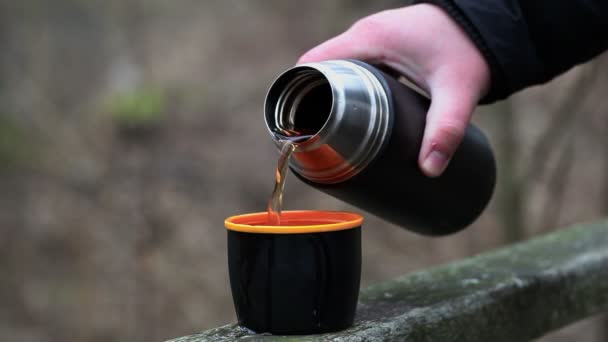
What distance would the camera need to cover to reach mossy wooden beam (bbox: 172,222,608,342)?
100cm

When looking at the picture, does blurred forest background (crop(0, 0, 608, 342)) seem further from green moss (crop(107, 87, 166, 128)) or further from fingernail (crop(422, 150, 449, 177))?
fingernail (crop(422, 150, 449, 177))

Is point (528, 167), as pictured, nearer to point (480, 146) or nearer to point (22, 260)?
point (480, 146)

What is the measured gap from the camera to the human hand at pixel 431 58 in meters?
1.03

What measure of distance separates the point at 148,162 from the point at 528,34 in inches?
181

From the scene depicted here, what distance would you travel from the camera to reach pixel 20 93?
18.9 ft

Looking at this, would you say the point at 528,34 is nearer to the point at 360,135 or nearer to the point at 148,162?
the point at 360,135

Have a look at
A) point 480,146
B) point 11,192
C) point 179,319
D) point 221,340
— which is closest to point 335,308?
point 221,340

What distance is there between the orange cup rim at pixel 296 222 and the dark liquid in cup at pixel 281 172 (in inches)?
0.7

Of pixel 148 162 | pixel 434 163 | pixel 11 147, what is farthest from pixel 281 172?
pixel 11 147

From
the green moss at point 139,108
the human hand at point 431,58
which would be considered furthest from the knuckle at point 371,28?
the green moss at point 139,108

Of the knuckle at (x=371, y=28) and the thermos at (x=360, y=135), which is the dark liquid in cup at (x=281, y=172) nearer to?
the thermos at (x=360, y=135)

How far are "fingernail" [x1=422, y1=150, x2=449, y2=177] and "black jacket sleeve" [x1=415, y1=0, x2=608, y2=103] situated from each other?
148 mm

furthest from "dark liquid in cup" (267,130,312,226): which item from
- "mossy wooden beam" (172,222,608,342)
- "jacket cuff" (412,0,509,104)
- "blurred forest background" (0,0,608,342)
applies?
"blurred forest background" (0,0,608,342)

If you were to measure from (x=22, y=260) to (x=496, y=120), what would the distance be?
363cm
